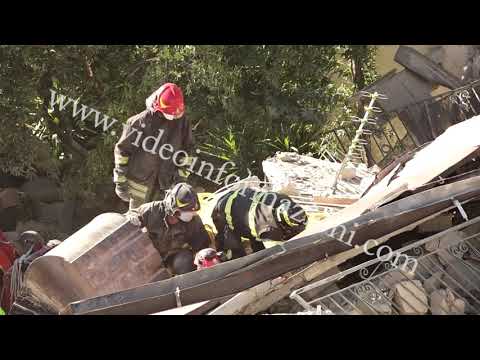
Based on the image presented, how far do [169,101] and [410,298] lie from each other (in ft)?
10.6

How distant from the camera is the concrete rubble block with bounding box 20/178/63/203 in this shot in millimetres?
11727

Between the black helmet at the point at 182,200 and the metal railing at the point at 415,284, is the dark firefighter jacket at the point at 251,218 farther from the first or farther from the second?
the metal railing at the point at 415,284

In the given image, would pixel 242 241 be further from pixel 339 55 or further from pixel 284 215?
pixel 339 55

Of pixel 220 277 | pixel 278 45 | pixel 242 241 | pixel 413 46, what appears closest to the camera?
pixel 220 277

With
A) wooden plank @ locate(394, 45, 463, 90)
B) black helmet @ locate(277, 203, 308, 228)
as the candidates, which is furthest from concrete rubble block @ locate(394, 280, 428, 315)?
wooden plank @ locate(394, 45, 463, 90)

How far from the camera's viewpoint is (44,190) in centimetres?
1179

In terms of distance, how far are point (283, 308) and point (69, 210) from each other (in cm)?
713

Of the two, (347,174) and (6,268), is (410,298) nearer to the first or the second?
(347,174)

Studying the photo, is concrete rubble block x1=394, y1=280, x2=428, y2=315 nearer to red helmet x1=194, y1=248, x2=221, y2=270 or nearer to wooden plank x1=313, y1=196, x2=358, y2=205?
red helmet x1=194, y1=248, x2=221, y2=270

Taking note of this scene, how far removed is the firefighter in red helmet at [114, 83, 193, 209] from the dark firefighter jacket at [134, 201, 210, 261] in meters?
1.03

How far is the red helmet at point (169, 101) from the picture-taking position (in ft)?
23.2

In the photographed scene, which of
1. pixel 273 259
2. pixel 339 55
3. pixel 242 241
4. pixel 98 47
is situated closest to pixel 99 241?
pixel 242 241

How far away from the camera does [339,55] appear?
11859 mm

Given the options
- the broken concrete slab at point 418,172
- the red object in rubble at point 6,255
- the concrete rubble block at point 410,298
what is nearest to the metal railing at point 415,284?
the concrete rubble block at point 410,298
